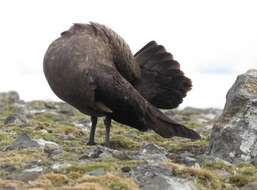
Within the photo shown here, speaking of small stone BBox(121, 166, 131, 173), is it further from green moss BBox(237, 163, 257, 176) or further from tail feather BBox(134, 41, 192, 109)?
tail feather BBox(134, 41, 192, 109)

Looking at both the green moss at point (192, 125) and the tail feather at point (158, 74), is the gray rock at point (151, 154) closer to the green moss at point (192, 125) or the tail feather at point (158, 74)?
the tail feather at point (158, 74)

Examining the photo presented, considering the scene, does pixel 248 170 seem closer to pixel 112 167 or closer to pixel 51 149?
pixel 112 167

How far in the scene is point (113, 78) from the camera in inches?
765

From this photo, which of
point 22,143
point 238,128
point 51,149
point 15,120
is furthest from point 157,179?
point 15,120

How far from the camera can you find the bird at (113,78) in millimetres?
18969

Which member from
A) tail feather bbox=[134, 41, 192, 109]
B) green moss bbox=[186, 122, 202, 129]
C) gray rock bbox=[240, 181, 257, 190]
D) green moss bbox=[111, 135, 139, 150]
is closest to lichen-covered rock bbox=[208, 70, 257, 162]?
tail feather bbox=[134, 41, 192, 109]

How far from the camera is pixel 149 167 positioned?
16.0m

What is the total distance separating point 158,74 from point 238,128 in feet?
12.9

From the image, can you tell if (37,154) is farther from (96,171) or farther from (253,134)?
(253,134)

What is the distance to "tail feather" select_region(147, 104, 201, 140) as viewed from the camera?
21172 millimetres

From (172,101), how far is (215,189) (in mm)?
7521

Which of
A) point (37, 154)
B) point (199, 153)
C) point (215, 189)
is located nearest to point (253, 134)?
point (199, 153)

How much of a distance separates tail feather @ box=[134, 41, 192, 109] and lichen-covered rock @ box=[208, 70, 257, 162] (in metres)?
2.63

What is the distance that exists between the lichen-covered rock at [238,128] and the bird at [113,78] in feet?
6.93
